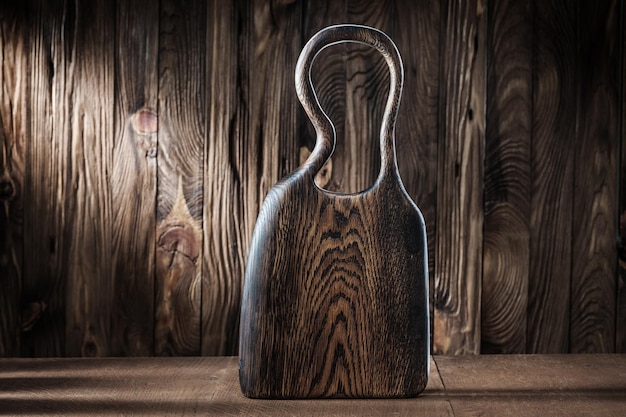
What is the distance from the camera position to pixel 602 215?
104 cm

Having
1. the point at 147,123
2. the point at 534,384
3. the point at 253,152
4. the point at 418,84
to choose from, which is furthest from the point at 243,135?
the point at 534,384

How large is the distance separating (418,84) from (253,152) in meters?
0.26

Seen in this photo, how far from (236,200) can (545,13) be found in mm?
537

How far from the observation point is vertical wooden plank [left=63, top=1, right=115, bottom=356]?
100cm

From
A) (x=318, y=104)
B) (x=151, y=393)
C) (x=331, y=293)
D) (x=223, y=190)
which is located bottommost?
(x=151, y=393)

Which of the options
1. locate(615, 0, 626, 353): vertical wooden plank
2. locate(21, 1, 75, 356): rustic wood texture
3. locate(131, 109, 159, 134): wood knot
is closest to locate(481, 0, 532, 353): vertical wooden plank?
locate(615, 0, 626, 353): vertical wooden plank

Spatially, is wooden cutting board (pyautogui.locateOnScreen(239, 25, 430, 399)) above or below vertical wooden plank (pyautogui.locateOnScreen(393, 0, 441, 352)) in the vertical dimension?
below

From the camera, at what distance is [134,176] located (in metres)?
1.01

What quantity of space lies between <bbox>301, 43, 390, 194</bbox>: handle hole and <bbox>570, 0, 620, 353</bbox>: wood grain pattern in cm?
30

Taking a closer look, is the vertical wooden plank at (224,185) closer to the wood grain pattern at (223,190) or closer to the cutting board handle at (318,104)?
the wood grain pattern at (223,190)

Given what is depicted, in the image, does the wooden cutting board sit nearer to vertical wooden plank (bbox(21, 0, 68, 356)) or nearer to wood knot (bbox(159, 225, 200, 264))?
wood knot (bbox(159, 225, 200, 264))

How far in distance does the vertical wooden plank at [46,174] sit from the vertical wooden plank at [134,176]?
7cm

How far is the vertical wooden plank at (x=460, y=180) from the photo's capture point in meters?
1.02

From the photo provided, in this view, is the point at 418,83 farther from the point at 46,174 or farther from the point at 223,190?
the point at 46,174
